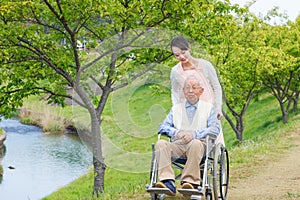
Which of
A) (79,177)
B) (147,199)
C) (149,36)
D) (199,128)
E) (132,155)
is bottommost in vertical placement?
(79,177)

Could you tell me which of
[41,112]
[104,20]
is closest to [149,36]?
[104,20]

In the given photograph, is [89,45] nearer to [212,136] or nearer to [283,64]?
[212,136]

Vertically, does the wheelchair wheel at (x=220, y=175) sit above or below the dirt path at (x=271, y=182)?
above

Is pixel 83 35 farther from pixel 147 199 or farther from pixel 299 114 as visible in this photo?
pixel 299 114

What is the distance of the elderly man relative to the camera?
5410 millimetres

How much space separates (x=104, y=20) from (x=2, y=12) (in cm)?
226

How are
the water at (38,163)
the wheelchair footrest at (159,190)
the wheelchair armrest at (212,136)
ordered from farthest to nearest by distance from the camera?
1. the water at (38,163)
2. the wheelchair armrest at (212,136)
3. the wheelchair footrest at (159,190)

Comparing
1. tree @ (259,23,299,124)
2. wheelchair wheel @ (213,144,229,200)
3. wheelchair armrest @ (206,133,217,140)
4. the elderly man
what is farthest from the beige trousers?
tree @ (259,23,299,124)

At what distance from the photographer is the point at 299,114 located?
65.5ft

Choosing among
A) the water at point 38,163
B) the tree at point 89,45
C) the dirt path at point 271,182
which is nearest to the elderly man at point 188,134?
the dirt path at point 271,182

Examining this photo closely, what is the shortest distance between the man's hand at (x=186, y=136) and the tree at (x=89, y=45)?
267cm

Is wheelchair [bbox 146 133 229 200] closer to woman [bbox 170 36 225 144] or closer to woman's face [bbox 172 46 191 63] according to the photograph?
woman [bbox 170 36 225 144]

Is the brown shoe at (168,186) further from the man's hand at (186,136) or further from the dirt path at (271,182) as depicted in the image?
the dirt path at (271,182)

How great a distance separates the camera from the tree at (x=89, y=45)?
890 centimetres
